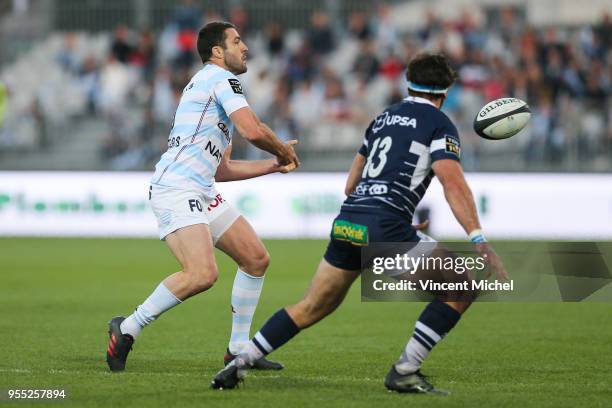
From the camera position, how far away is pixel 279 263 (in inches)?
692

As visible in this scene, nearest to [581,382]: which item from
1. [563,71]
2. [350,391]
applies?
[350,391]

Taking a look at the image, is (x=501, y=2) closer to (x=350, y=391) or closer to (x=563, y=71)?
(x=563, y=71)

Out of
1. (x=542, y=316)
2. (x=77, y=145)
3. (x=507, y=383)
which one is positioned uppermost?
(x=507, y=383)

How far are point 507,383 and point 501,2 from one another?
19.7 m

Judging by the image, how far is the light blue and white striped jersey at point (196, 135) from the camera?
8.48m

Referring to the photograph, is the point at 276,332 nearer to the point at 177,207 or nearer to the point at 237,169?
the point at 177,207

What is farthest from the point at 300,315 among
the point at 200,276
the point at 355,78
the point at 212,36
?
the point at 355,78

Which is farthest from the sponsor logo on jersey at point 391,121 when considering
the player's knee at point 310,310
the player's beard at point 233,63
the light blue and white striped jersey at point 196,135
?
the player's beard at point 233,63

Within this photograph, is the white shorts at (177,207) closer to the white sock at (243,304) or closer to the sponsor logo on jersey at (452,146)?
the white sock at (243,304)

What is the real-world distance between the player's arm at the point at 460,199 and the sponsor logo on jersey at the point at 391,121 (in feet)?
1.22

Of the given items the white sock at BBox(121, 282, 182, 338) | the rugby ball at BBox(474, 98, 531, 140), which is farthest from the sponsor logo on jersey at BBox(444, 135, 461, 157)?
the white sock at BBox(121, 282, 182, 338)

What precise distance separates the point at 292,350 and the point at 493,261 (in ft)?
10.8

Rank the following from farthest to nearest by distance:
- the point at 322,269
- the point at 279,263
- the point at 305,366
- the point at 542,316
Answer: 1. the point at 279,263
2. the point at 542,316
3. the point at 305,366
4. the point at 322,269

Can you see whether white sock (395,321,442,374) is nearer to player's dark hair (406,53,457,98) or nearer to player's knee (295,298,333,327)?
player's knee (295,298,333,327)
